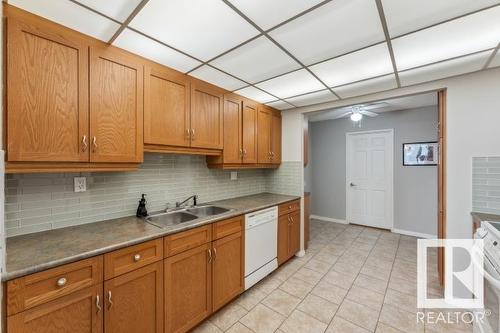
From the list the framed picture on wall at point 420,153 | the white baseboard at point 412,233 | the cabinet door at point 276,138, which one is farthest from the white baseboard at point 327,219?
the cabinet door at point 276,138

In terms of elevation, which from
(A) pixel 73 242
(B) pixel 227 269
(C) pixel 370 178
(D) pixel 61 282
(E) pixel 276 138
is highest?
(E) pixel 276 138

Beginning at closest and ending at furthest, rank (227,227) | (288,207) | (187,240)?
(187,240)
(227,227)
(288,207)

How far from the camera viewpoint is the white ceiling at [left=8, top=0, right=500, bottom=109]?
1.19m

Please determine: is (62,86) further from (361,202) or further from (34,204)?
(361,202)

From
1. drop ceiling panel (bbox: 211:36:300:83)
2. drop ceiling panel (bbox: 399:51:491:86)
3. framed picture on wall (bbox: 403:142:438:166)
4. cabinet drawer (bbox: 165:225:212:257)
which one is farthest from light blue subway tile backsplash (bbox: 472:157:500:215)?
cabinet drawer (bbox: 165:225:212:257)

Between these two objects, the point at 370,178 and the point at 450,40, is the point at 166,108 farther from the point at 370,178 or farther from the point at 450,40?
the point at 370,178

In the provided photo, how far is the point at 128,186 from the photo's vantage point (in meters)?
1.97

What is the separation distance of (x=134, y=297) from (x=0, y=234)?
31.6 inches

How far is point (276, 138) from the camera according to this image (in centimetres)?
332

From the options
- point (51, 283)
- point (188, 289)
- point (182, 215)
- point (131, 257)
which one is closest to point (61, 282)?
point (51, 283)

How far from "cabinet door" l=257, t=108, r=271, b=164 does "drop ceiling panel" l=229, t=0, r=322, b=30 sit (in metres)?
1.71

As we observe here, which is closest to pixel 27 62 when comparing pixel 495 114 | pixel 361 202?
pixel 495 114

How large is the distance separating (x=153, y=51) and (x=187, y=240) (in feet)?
4.88

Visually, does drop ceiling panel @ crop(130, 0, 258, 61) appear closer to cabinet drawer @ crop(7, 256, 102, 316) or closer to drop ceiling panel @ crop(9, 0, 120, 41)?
drop ceiling panel @ crop(9, 0, 120, 41)
